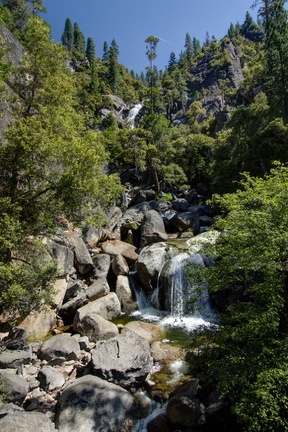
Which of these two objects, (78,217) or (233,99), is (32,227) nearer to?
(78,217)

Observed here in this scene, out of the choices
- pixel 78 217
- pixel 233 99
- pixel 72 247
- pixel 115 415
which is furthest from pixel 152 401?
pixel 233 99

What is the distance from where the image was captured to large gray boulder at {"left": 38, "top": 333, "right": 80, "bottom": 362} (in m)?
11.9

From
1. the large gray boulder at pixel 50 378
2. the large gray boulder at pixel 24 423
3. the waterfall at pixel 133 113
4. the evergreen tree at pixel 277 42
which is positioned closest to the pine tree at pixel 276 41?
the evergreen tree at pixel 277 42

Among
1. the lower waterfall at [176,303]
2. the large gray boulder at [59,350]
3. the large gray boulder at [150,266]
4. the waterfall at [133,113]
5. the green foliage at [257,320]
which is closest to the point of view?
the green foliage at [257,320]

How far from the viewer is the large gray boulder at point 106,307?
15.8 metres

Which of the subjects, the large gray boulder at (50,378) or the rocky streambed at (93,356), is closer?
the rocky streambed at (93,356)

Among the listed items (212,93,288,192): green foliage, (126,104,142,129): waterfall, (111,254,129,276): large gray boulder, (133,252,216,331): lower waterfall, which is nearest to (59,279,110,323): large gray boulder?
(111,254,129,276): large gray boulder

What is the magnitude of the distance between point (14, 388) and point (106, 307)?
7259mm

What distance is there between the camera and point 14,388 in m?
9.57

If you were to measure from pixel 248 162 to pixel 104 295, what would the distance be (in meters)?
17.7

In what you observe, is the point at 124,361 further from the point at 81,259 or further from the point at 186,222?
the point at 186,222

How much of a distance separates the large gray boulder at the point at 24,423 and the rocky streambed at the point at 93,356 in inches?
1.0

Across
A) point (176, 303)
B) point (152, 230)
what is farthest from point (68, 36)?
point (176, 303)

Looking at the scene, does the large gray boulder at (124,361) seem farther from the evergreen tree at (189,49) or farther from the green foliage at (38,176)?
the evergreen tree at (189,49)
